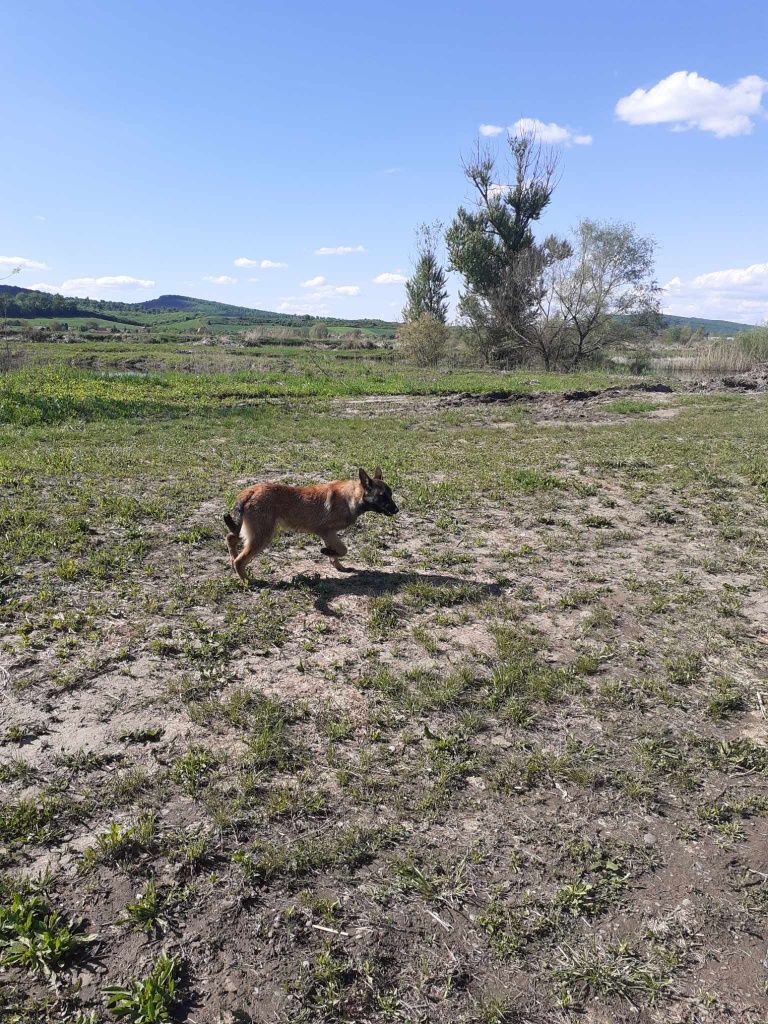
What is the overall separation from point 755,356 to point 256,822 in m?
47.7

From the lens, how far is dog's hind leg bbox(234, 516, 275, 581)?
6549mm

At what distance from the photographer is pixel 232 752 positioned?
4.05m

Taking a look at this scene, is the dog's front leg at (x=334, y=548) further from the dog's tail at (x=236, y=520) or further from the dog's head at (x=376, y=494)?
the dog's tail at (x=236, y=520)

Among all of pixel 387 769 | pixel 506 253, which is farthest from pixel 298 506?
pixel 506 253

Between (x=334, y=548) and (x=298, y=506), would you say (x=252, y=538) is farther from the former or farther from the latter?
(x=334, y=548)

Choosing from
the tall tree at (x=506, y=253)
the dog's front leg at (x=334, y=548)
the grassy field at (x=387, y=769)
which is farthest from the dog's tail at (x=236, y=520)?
the tall tree at (x=506, y=253)

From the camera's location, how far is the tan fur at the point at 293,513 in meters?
6.58

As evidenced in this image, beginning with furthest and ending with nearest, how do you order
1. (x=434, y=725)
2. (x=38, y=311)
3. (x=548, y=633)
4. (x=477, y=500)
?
(x=38, y=311) < (x=477, y=500) < (x=548, y=633) < (x=434, y=725)

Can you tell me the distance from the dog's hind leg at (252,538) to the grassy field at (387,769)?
307 millimetres

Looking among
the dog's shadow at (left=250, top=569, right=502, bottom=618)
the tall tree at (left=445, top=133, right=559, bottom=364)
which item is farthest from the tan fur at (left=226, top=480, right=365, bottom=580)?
the tall tree at (left=445, top=133, right=559, bottom=364)

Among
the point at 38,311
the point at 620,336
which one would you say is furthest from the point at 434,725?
the point at 38,311

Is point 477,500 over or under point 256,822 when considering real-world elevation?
over

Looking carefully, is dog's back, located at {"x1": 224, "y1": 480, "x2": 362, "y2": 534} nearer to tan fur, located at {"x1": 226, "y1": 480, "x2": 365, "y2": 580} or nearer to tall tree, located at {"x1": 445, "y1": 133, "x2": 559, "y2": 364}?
tan fur, located at {"x1": 226, "y1": 480, "x2": 365, "y2": 580}

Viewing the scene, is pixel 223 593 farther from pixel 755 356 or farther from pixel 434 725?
pixel 755 356
